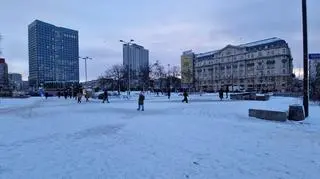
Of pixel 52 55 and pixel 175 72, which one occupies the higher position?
pixel 52 55

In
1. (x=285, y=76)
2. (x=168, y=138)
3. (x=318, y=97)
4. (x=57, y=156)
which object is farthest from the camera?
(x=285, y=76)

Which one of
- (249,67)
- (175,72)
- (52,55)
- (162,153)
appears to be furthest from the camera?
(249,67)

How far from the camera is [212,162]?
25.6 feet

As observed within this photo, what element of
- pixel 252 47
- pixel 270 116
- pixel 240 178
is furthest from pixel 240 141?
pixel 252 47

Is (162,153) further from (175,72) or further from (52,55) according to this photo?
(52,55)

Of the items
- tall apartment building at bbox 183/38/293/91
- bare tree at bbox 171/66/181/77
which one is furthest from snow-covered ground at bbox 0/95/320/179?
tall apartment building at bbox 183/38/293/91

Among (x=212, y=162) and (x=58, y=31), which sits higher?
(x=58, y=31)

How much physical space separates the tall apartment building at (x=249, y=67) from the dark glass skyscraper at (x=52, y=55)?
46.0 m

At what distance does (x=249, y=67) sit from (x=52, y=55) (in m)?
77.2

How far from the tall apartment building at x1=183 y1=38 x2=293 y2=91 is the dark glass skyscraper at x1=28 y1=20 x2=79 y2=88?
46004 millimetres

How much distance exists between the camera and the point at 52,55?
125875 mm

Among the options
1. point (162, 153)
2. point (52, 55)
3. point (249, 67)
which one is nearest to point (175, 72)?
point (52, 55)

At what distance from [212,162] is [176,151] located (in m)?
1.53

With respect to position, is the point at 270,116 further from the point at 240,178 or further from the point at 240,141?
the point at 240,178
